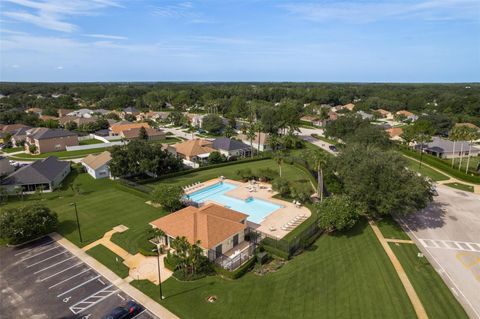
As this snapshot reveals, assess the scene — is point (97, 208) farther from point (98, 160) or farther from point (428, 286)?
point (428, 286)

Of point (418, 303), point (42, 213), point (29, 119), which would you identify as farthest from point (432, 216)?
point (29, 119)

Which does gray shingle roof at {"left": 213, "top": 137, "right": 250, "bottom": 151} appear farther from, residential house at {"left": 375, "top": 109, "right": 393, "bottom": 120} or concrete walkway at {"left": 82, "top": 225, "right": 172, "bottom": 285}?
residential house at {"left": 375, "top": 109, "right": 393, "bottom": 120}

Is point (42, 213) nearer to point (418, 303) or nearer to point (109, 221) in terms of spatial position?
point (109, 221)

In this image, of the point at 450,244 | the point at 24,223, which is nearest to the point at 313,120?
the point at 450,244

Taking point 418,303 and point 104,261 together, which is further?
point 104,261

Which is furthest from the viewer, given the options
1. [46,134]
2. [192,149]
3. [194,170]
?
[46,134]

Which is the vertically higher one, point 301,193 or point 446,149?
point 446,149
